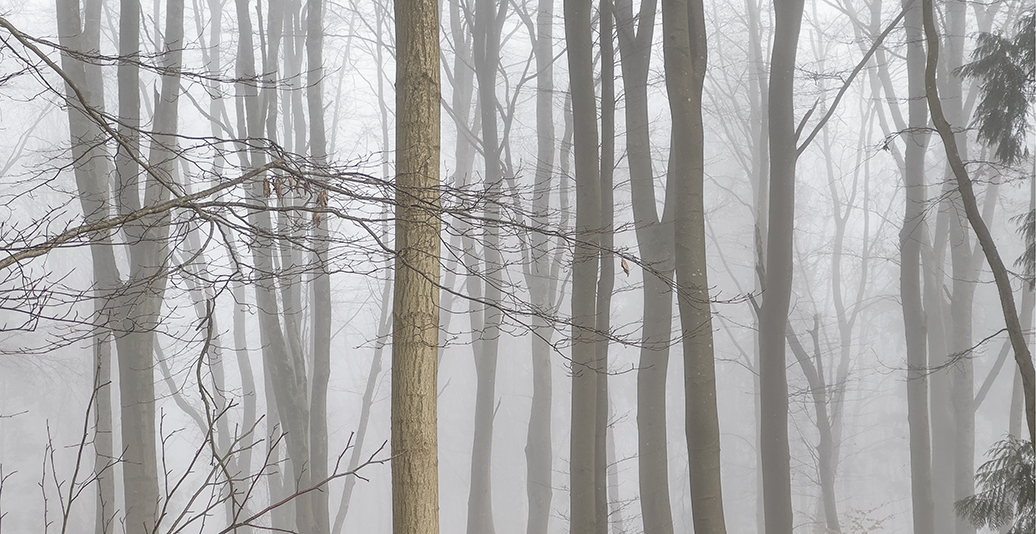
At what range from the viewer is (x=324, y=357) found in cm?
1034

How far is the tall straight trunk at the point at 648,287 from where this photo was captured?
6.38m

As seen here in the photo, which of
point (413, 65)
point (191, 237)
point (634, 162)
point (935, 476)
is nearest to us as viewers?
point (413, 65)

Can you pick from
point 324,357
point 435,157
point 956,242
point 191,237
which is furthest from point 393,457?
point 191,237

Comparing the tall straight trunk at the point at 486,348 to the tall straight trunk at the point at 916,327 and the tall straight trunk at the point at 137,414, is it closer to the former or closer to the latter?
the tall straight trunk at the point at 137,414

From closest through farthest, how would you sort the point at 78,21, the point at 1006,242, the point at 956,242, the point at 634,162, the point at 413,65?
the point at 413,65 < the point at 634,162 < the point at 78,21 < the point at 956,242 < the point at 1006,242

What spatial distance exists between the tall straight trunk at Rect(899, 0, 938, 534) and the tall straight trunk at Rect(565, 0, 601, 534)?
13.3ft

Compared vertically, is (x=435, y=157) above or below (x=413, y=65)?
below

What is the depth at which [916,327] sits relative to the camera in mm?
8953

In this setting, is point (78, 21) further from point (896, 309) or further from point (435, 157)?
point (896, 309)

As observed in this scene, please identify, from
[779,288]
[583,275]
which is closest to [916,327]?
[779,288]

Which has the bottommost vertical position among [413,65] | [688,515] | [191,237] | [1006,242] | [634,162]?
[688,515]

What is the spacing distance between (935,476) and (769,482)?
199 inches

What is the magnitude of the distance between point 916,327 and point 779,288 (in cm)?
336

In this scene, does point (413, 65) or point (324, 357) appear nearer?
point (413, 65)
